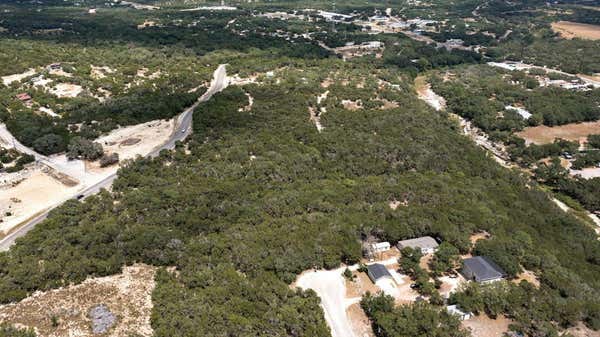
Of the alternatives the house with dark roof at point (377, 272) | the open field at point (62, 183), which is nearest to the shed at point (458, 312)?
the house with dark roof at point (377, 272)

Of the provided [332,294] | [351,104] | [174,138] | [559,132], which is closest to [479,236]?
[332,294]

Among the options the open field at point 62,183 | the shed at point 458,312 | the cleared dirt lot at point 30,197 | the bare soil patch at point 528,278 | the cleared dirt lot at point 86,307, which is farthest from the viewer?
the open field at point 62,183

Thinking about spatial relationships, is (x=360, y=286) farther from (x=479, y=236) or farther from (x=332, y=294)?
(x=479, y=236)

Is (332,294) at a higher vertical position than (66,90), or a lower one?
lower

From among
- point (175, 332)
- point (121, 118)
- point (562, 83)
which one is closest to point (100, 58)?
point (121, 118)

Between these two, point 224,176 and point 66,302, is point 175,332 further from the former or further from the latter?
point 224,176

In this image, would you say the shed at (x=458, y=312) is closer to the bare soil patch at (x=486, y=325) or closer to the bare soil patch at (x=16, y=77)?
the bare soil patch at (x=486, y=325)

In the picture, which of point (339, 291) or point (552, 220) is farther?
point (552, 220)
